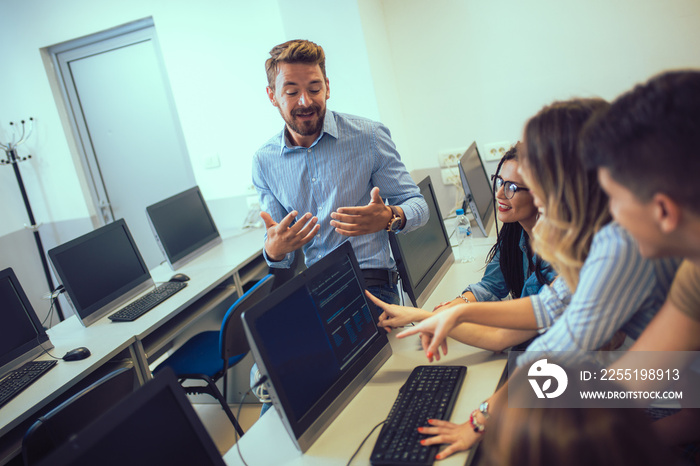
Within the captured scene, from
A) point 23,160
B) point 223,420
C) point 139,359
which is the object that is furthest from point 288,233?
point 23,160

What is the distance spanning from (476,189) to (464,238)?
26 centimetres

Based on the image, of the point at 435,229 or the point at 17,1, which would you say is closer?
the point at 435,229

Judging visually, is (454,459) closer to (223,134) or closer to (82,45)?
(223,134)

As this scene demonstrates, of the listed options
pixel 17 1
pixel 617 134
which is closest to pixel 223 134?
pixel 17 1

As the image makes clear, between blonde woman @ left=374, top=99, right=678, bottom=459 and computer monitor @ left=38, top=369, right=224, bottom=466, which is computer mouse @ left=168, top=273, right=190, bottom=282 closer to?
computer monitor @ left=38, top=369, right=224, bottom=466

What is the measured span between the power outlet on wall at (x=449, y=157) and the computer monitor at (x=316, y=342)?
230cm

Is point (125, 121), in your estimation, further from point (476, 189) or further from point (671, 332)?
point (671, 332)

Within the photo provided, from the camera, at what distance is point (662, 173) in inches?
30.5

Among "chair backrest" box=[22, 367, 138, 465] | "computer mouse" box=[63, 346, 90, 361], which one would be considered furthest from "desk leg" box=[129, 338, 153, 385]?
"chair backrest" box=[22, 367, 138, 465]

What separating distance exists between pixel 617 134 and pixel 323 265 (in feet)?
2.68

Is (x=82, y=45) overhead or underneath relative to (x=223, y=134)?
overhead

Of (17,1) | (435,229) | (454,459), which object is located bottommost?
(454,459)

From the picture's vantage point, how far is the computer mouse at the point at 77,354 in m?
2.40

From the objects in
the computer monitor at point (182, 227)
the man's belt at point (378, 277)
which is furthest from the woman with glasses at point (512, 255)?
the computer monitor at point (182, 227)
